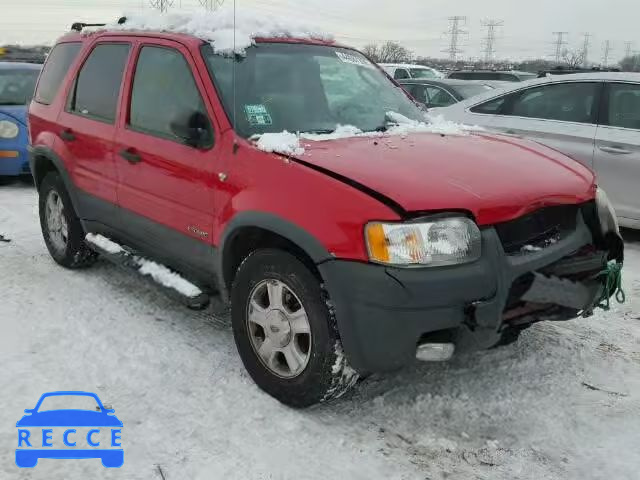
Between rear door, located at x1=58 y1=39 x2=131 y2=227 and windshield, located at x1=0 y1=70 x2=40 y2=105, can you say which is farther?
windshield, located at x1=0 y1=70 x2=40 y2=105

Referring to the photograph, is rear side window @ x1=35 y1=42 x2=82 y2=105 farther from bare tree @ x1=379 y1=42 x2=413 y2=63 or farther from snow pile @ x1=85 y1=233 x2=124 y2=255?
bare tree @ x1=379 y1=42 x2=413 y2=63

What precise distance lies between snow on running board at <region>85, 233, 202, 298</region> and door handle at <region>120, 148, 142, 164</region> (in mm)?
633

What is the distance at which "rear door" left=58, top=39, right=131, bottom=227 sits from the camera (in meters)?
4.28

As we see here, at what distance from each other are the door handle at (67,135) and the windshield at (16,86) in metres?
4.81

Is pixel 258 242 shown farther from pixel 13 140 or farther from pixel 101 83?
pixel 13 140

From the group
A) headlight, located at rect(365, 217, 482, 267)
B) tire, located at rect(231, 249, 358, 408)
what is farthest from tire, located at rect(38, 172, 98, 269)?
headlight, located at rect(365, 217, 482, 267)

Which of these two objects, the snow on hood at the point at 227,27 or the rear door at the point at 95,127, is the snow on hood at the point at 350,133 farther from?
the rear door at the point at 95,127

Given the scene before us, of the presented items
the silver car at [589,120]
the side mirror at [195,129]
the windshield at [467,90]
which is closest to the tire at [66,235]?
the side mirror at [195,129]

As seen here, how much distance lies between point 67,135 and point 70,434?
2569mm

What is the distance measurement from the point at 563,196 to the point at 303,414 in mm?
1602

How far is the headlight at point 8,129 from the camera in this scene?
823cm

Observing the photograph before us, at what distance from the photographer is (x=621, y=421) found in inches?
121

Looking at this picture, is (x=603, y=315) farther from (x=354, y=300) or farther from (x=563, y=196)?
(x=354, y=300)

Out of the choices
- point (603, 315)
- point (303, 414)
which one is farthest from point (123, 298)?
Answer: point (603, 315)
